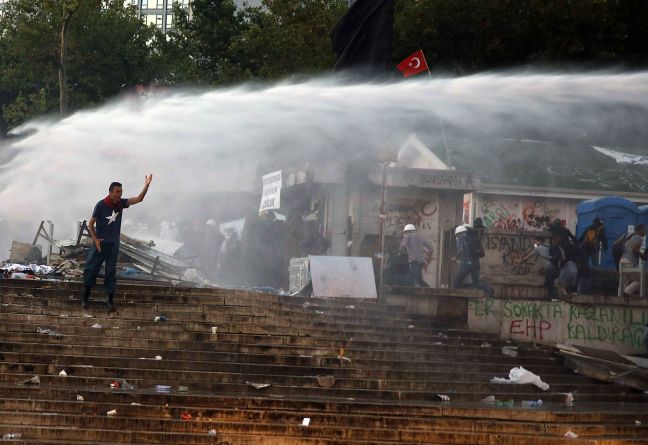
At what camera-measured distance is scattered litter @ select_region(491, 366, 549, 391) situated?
1608 centimetres

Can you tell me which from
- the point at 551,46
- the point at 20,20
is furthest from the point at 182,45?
the point at 551,46

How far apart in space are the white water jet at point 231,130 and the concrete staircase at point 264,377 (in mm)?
5334

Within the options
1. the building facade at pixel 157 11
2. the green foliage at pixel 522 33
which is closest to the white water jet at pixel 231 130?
the green foliage at pixel 522 33

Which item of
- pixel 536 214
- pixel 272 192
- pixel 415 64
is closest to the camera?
pixel 272 192

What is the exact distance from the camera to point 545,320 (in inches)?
752

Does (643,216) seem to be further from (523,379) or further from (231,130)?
(523,379)

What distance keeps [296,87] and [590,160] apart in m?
13.1

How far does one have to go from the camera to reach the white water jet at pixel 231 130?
73.2ft

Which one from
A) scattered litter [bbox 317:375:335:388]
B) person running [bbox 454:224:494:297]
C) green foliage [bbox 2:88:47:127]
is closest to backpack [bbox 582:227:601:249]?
person running [bbox 454:224:494:297]

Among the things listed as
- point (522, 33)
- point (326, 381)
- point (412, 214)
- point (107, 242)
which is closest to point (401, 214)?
point (412, 214)

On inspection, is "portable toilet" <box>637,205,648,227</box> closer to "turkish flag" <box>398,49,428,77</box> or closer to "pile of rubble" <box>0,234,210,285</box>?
"turkish flag" <box>398,49,428,77</box>

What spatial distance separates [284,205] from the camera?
1086 inches

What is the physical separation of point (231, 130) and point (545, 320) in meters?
8.98

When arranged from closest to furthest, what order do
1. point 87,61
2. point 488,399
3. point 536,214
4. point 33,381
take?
point 33,381 < point 488,399 < point 536,214 < point 87,61
